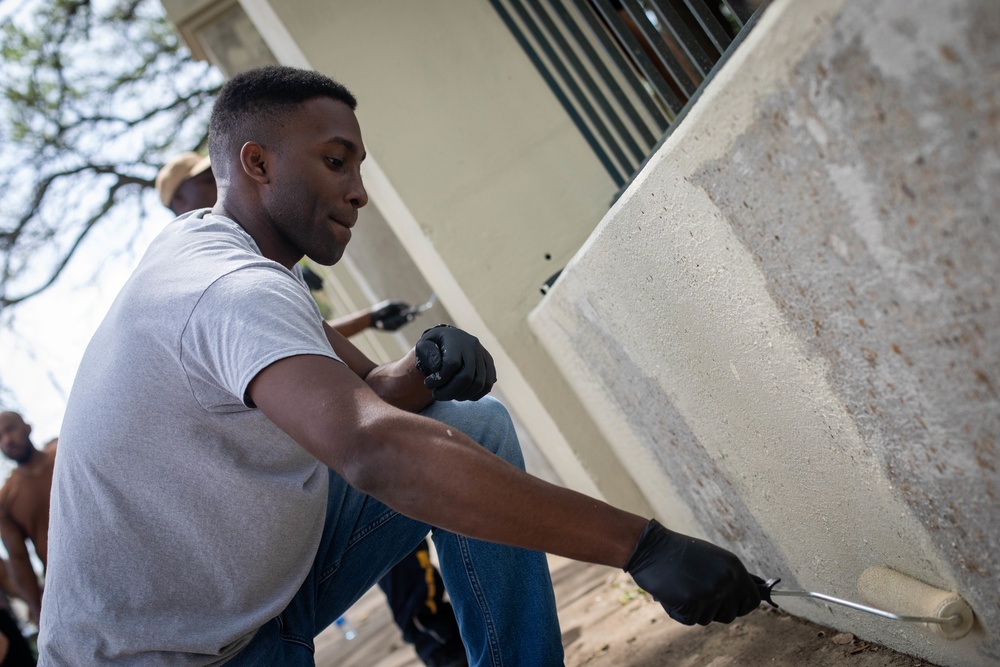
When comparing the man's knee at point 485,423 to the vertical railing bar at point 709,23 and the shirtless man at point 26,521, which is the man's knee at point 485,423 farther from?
the shirtless man at point 26,521

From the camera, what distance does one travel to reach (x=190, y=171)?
14.7 feet

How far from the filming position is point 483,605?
2.24 meters

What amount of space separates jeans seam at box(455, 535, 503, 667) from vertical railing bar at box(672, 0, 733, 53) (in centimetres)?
133

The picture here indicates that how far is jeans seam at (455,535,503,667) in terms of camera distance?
2.22 m

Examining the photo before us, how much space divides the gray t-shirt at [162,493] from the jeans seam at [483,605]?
19.3 inches

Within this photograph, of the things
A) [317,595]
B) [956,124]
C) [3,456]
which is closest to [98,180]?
[3,456]

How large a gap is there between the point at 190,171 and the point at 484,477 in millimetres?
3527

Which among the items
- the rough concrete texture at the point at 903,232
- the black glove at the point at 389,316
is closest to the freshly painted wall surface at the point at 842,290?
the rough concrete texture at the point at 903,232

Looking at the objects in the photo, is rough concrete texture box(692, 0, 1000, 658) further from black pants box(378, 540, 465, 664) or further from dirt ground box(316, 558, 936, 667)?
black pants box(378, 540, 465, 664)

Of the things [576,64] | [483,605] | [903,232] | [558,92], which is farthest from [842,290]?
[558,92]

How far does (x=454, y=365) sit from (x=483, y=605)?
597 millimetres

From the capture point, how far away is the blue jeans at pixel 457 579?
2.17m

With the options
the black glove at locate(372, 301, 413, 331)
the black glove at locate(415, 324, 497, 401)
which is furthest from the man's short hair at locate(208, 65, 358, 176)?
the black glove at locate(372, 301, 413, 331)

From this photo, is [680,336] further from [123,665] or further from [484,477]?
[123,665]
